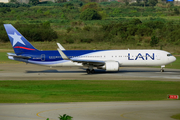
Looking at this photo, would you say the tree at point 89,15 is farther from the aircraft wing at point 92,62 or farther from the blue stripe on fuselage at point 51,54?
the aircraft wing at point 92,62

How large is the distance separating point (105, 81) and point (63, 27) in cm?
9857

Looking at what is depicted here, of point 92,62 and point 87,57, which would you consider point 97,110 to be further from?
point 87,57

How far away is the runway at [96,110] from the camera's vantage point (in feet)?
58.9

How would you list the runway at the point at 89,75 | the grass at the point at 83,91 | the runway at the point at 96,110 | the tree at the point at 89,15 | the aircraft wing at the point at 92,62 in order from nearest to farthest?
the runway at the point at 96,110 → the grass at the point at 83,91 → the runway at the point at 89,75 → the aircraft wing at the point at 92,62 → the tree at the point at 89,15

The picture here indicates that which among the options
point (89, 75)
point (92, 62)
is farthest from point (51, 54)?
point (89, 75)

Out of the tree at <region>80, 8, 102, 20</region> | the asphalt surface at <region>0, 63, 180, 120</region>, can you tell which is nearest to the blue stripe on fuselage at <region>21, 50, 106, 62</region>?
the asphalt surface at <region>0, 63, 180, 120</region>

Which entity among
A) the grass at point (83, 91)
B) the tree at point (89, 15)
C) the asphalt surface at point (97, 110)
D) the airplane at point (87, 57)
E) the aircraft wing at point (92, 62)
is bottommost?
the asphalt surface at point (97, 110)

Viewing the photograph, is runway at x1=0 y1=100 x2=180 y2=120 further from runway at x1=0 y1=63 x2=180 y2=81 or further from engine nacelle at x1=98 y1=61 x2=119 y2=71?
engine nacelle at x1=98 y1=61 x2=119 y2=71

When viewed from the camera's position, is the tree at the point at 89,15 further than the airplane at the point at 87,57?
Yes

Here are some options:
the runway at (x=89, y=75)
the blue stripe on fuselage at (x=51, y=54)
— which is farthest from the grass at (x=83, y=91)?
the blue stripe on fuselage at (x=51, y=54)

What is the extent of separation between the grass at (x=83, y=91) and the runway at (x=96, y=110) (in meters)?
1.96

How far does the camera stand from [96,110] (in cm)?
1972

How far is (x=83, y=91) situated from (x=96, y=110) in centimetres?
798

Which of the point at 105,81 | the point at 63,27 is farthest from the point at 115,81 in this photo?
the point at 63,27
